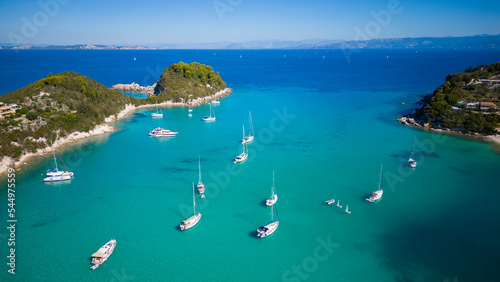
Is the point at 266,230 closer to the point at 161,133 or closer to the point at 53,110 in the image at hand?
the point at 161,133

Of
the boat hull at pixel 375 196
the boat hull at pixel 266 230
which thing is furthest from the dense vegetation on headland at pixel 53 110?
the boat hull at pixel 375 196

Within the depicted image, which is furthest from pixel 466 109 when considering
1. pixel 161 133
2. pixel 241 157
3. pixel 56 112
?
pixel 56 112

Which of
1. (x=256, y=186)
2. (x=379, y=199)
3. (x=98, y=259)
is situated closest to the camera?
(x=98, y=259)

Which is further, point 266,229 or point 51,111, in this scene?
point 51,111

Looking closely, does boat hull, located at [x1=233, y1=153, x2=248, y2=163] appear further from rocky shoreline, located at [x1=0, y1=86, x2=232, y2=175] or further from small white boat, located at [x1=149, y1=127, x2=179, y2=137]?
rocky shoreline, located at [x1=0, y1=86, x2=232, y2=175]

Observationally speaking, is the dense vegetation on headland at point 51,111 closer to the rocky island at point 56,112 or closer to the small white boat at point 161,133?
the rocky island at point 56,112

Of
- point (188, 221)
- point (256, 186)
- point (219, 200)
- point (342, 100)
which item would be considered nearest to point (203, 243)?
point (188, 221)

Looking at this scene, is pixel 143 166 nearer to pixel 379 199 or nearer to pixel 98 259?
pixel 98 259
